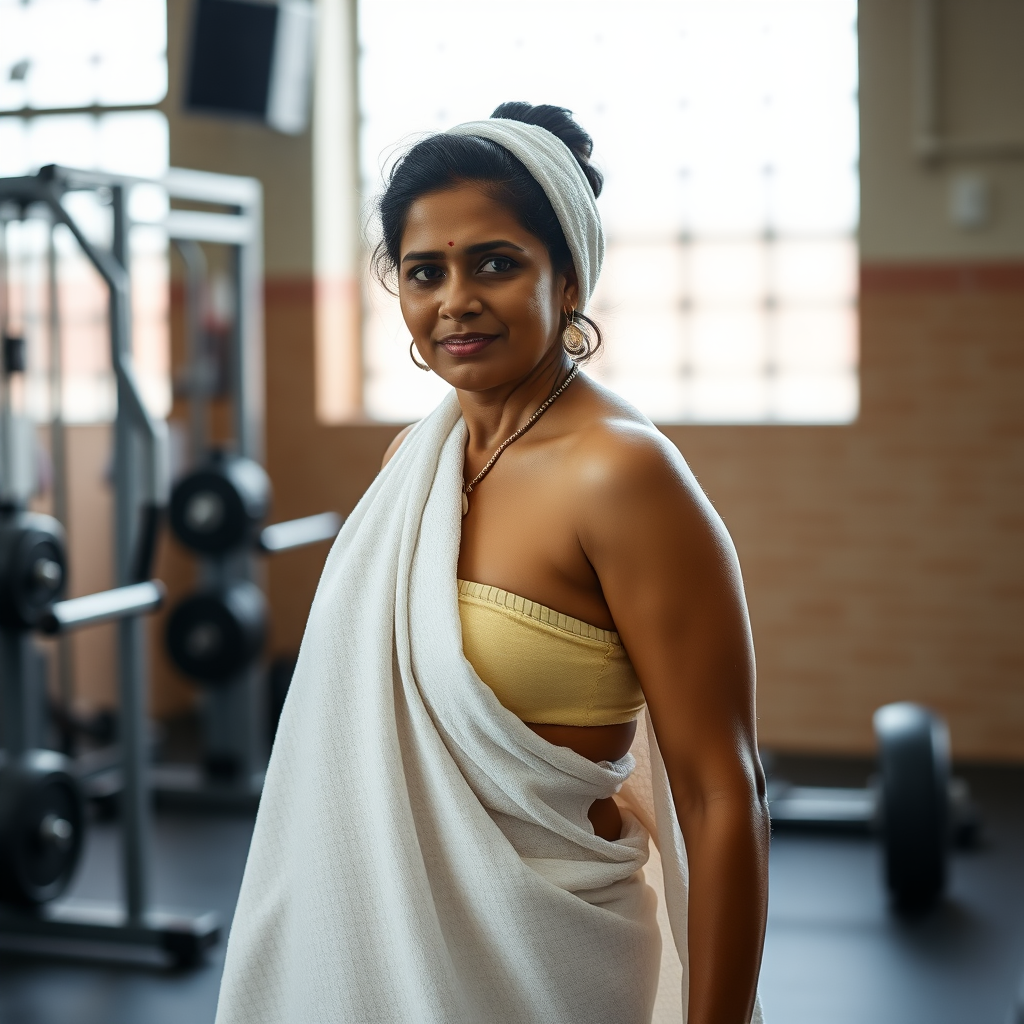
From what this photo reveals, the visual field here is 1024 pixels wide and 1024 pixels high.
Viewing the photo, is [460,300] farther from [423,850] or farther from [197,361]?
[197,361]

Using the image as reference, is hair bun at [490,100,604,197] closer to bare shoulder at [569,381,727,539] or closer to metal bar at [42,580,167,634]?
bare shoulder at [569,381,727,539]

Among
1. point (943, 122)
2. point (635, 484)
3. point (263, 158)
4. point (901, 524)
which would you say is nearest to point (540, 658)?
point (635, 484)

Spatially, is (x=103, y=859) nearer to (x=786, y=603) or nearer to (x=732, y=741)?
(x=786, y=603)

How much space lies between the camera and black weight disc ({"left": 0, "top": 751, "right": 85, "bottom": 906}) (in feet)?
9.82

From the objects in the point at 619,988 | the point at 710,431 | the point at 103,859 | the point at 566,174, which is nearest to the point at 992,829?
the point at 710,431

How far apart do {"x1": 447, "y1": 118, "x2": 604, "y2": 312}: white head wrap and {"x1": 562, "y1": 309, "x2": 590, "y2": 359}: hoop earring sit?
1.6 inches

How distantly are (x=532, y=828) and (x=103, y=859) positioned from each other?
3.02 metres

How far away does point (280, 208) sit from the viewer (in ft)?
16.7

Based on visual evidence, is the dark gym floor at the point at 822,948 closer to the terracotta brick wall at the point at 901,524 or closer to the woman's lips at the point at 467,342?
the terracotta brick wall at the point at 901,524

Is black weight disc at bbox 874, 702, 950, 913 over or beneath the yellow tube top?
beneath

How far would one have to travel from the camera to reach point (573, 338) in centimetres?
122

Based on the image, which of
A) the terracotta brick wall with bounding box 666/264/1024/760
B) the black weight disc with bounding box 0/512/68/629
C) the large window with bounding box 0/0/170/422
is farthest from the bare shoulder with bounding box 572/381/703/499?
the large window with bounding box 0/0/170/422

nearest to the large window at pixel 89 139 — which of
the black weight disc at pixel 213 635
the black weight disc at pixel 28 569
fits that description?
the black weight disc at pixel 213 635

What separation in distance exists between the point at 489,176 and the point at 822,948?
2526 millimetres
